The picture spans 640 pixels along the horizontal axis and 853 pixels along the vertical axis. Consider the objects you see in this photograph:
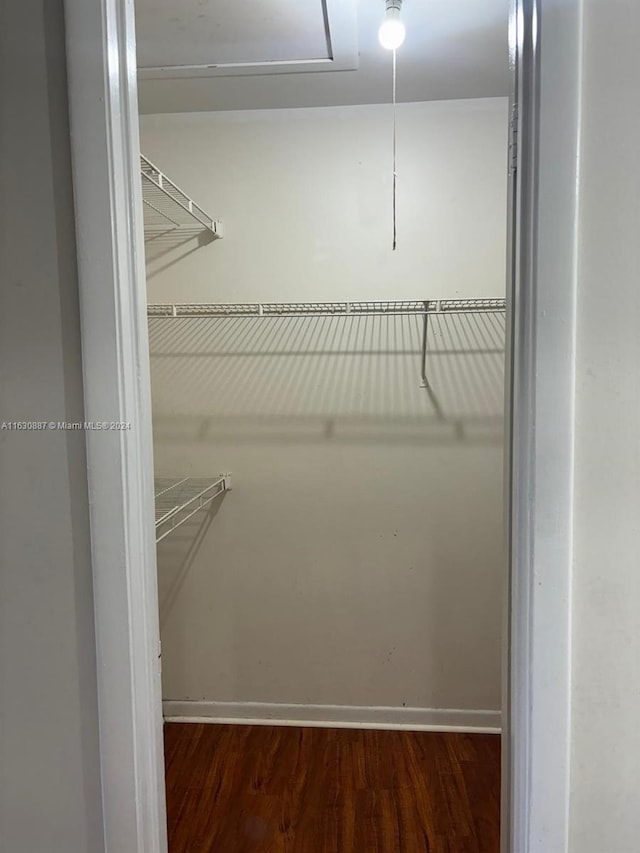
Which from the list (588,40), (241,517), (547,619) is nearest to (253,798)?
(241,517)

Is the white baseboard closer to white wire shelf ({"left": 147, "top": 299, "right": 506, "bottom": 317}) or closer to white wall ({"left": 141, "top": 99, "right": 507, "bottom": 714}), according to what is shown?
white wall ({"left": 141, "top": 99, "right": 507, "bottom": 714})

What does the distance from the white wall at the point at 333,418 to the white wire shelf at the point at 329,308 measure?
6 centimetres

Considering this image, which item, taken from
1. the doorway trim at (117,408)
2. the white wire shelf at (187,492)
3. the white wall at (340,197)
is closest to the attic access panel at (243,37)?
the white wall at (340,197)

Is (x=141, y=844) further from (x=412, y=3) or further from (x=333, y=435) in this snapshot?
(x=412, y=3)

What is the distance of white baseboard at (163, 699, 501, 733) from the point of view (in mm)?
2107

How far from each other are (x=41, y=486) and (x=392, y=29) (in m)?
1.44

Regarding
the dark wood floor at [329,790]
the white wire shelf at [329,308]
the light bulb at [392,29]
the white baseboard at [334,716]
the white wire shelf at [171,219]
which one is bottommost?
the dark wood floor at [329,790]

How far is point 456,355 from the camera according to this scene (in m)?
2.01

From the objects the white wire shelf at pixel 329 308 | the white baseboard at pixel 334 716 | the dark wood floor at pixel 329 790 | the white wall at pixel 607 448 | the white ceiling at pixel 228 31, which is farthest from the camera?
the white baseboard at pixel 334 716

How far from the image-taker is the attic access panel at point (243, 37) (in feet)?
4.56

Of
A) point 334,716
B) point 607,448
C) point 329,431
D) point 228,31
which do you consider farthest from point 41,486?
point 334,716

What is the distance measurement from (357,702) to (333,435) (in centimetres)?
112

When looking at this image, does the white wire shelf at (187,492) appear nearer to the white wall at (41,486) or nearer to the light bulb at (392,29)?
the white wall at (41,486)

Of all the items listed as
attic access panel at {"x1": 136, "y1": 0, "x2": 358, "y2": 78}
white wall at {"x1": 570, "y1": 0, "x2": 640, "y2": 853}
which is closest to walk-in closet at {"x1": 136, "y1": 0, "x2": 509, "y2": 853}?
attic access panel at {"x1": 136, "y1": 0, "x2": 358, "y2": 78}
